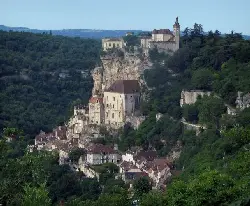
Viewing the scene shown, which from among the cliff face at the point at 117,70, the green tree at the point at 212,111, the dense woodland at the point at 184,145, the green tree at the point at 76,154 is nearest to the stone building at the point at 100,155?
the green tree at the point at 76,154

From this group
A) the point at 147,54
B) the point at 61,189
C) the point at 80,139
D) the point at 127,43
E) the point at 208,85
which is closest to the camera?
the point at 61,189

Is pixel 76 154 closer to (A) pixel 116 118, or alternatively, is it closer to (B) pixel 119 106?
(A) pixel 116 118

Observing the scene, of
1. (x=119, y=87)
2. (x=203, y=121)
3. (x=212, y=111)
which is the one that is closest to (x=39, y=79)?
(x=119, y=87)

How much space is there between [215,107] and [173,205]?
17767mm

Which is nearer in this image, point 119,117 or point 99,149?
point 99,149

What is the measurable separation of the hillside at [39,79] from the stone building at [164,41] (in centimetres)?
1241

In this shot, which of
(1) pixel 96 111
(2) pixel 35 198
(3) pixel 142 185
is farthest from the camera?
(1) pixel 96 111

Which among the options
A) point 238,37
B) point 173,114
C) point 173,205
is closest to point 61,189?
point 173,114

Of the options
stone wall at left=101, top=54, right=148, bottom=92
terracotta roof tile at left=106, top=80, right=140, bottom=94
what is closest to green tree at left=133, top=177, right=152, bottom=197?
terracotta roof tile at left=106, top=80, right=140, bottom=94

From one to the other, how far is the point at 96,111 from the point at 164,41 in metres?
9.39

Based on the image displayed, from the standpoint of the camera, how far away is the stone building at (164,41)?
192ft

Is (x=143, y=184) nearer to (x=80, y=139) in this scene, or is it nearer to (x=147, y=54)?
(x=80, y=139)

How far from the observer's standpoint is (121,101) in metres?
53.7

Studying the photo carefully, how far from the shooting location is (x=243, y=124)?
4019cm
